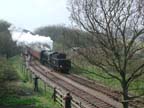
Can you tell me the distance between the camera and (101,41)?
13.5 metres

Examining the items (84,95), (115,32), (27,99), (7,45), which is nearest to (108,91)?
(84,95)

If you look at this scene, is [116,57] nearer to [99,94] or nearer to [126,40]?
[126,40]

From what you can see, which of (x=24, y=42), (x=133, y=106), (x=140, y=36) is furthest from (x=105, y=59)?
(x=24, y=42)

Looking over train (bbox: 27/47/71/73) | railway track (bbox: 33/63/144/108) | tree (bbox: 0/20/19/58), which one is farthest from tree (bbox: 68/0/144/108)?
tree (bbox: 0/20/19/58)

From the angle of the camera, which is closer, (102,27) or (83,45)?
(102,27)

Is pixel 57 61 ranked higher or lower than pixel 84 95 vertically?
higher

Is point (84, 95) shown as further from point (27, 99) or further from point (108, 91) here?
point (27, 99)

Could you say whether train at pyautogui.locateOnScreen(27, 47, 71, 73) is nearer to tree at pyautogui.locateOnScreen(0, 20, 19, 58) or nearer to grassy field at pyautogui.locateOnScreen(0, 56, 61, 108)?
grassy field at pyautogui.locateOnScreen(0, 56, 61, 108)

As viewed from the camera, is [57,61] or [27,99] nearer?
[27,99]

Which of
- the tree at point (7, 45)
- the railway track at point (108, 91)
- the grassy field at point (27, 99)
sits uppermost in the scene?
the tree at point (7, 45)

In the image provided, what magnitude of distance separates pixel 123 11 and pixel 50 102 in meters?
13.1

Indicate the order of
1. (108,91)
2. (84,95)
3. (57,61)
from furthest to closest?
(57,61)
(108,91)
(84,95)

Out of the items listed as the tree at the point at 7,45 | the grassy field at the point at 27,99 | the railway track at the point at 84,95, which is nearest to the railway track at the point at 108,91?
the railway track at the point at 84,95

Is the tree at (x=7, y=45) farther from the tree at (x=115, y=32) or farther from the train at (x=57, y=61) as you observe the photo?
the tree at (x=115, y=32)
